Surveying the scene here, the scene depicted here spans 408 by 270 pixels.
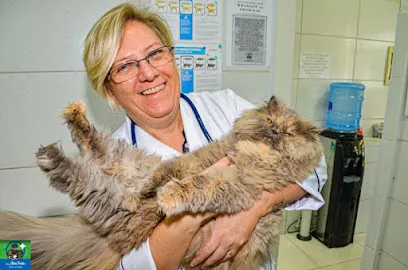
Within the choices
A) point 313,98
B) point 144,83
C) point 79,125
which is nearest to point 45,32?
point 144,83

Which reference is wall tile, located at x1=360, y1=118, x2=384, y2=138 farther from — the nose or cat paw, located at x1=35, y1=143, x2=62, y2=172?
cat paw, located at x1=35, y1=143, x2=62, y2=172

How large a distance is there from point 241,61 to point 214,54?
0.18 metres

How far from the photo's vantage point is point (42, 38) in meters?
1.37

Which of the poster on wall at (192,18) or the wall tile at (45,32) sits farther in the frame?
the poster on wall at (192,18)

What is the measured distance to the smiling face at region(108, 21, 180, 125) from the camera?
109 cm

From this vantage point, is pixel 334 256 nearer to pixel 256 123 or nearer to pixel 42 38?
pixel 256 123

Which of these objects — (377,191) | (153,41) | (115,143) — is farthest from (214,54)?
(377,191)

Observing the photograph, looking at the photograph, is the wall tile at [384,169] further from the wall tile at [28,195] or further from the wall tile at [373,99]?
the wall tile at [28,195]

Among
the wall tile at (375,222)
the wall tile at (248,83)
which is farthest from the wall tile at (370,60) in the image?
the wall tile at (248,83)

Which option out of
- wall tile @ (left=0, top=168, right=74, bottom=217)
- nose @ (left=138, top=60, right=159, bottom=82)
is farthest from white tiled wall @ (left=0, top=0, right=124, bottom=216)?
nose @ (left=138, top=60, right=159, bottom=82)

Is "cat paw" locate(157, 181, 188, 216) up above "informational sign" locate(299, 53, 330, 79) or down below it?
below

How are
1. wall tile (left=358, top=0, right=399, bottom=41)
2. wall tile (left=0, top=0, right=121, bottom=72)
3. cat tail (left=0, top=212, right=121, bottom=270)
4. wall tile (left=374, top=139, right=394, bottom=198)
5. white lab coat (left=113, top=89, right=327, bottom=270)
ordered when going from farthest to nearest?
wall tile (left=358, top=0, right=399, bottom=41), wall tile (left=374, top=139, right=394, bottom=198), wall tile (left=0, top=0, right=121, bottom=72), white lab coat (left=113, top=89, right=327, bottom=270), cat tail (left=0, top=212, right=121, bottom=270)

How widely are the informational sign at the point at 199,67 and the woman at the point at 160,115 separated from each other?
32 centimetres

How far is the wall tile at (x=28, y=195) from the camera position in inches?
56.1
